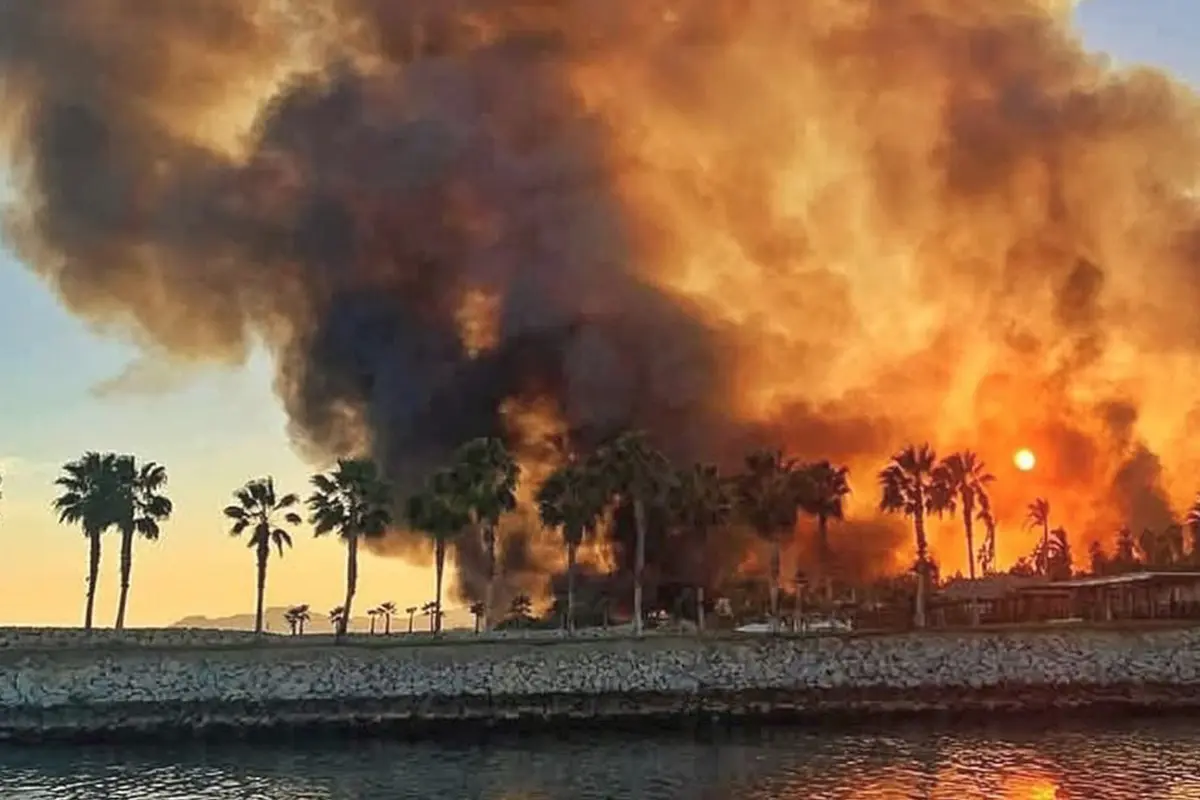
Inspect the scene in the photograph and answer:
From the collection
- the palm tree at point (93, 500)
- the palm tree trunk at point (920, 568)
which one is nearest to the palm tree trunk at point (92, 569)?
the palm tree at point (93, 500)

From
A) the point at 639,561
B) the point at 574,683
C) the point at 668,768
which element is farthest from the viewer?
the point at 639,561

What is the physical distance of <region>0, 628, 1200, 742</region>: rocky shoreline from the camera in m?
61.8

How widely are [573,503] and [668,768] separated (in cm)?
4441

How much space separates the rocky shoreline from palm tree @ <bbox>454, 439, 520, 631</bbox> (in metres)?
18.2

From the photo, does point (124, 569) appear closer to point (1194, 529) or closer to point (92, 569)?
point (92, 569)

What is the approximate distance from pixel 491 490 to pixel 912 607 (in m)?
31.4

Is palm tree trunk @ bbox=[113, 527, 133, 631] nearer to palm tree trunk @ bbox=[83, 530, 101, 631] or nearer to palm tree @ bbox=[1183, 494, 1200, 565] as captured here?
palm tree trunk @ bbox=[83, 530, 101, 631]

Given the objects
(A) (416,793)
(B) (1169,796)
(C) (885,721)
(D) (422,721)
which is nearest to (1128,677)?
(C) (885,721)

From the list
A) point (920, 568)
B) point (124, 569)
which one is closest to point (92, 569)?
point (124, 569)

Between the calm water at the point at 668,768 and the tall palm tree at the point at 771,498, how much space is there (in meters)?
32.9

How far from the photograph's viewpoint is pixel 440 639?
7769 cm

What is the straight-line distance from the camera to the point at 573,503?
302 ft

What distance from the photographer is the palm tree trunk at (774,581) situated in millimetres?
82750

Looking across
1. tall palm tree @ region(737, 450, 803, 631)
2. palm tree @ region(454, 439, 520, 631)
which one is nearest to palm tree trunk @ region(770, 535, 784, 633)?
tall palm tree @ region(737, 450, 803, 631)
